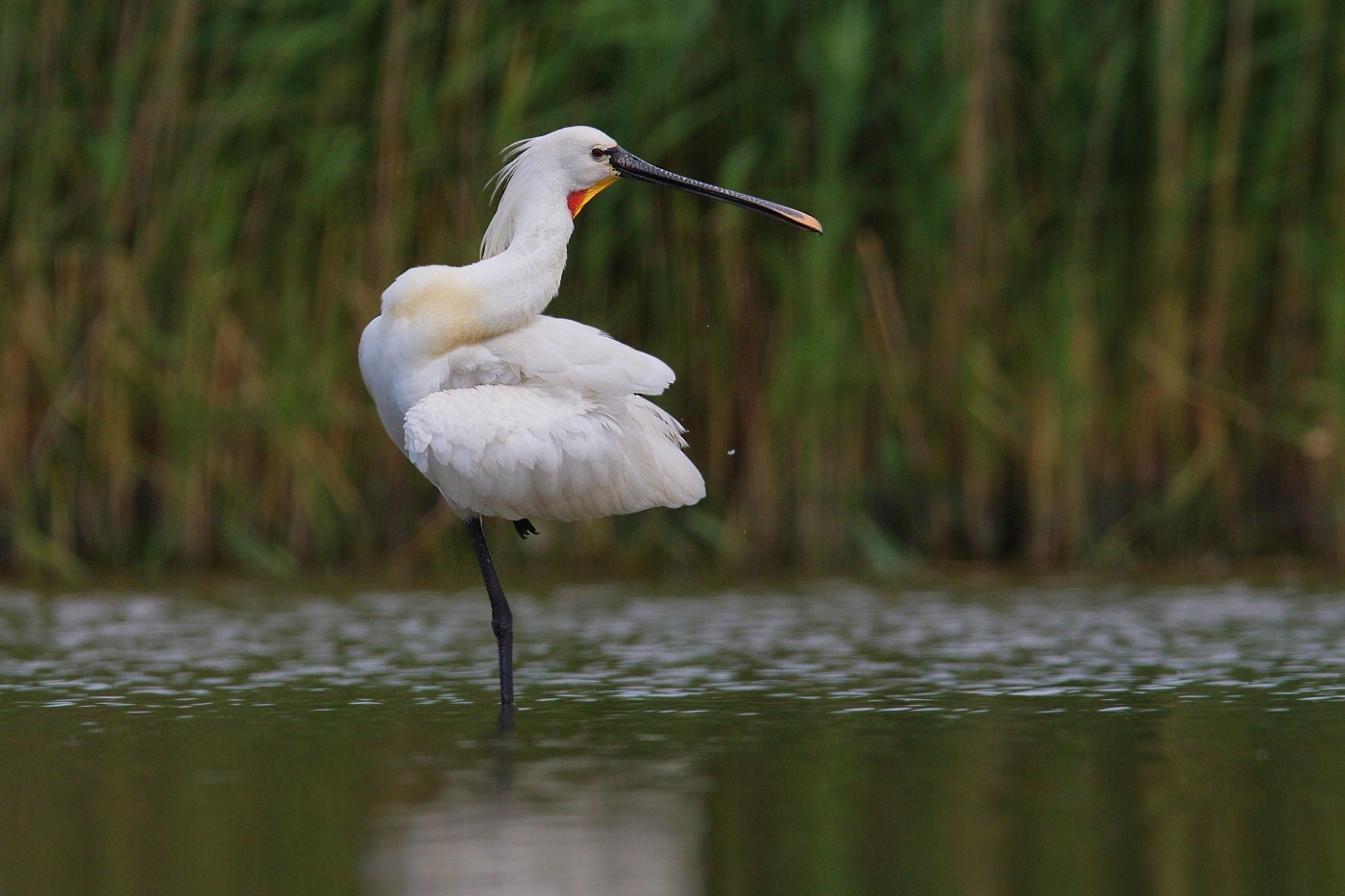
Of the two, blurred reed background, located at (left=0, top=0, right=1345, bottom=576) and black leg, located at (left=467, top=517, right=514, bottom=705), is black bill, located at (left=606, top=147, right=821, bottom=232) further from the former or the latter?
blurred reed background, located at (left=0, top=0, right=1345, bottom=576)

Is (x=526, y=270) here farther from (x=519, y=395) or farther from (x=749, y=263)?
(x=749, y=263)

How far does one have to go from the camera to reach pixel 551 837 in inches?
162

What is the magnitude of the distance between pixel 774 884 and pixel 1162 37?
5747mm

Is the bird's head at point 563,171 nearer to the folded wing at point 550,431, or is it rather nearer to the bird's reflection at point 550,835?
the folded wing at point 550,431

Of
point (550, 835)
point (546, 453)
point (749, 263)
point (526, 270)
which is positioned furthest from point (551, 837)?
point (749, 263)

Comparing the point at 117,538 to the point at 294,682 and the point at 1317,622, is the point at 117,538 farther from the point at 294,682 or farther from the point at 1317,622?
the point at 1317,622

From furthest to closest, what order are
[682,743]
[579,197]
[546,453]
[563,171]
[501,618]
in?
[579,197] → [563,171] → [501,618] → [546,453] → [682,743]

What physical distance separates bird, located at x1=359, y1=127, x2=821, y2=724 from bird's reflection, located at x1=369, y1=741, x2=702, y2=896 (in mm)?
1181

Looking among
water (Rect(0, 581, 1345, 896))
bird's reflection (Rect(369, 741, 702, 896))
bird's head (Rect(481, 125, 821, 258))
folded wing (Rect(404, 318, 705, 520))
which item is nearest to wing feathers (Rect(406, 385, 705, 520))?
folded wing (Rect(404, 318, 705, 520))

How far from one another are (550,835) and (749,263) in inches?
199

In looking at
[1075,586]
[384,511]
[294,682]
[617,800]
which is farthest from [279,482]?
[617,800]

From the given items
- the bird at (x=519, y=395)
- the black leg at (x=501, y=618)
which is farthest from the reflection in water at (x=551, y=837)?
the bird at (x=519, y=395)

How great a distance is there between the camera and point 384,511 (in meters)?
9.05

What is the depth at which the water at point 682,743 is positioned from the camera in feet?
12.7
